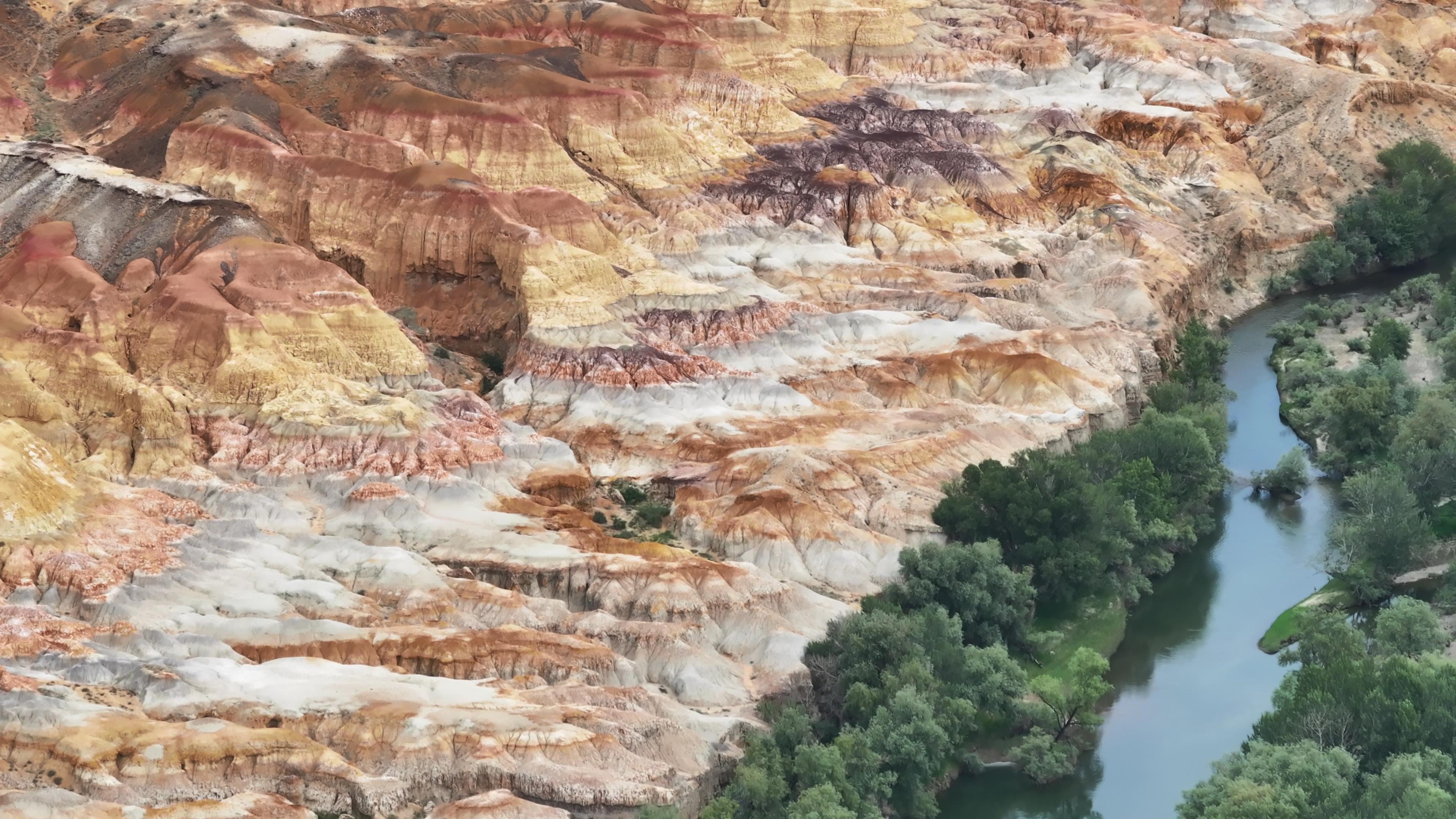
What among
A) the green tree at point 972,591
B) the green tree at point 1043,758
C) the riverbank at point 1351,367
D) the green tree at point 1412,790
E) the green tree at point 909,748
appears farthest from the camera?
the riverbank at point 1351,367

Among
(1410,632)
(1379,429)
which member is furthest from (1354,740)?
(1379,429)

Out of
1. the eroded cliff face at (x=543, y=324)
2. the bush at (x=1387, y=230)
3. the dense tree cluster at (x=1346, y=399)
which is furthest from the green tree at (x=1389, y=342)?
the bush at (x=1387, y=230)

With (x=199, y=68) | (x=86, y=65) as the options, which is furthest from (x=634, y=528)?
(x=86, y=65)

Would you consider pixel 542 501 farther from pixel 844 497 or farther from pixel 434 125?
pixel 434 125

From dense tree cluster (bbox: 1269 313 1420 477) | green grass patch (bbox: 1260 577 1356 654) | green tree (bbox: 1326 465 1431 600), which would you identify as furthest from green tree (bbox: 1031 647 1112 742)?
dense tree cluster (bbox: 1269 313 1420 477)

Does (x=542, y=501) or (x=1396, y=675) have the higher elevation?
(x=1396, y=675)

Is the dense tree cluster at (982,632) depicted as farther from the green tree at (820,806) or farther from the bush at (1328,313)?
the bush at (1328,313)
